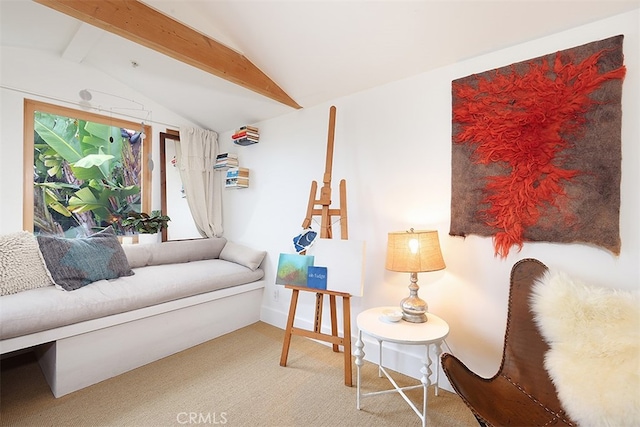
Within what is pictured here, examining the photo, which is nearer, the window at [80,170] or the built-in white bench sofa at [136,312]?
the built-in white bench sofa at [136,312]

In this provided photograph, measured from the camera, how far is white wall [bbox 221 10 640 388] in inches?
60.4

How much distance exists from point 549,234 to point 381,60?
1.55m

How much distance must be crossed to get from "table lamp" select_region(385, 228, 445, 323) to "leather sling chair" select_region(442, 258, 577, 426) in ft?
1.26

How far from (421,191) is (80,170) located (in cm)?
323

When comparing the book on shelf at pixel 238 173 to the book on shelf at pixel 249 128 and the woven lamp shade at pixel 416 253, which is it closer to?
the book on shelf at pixel 249 128

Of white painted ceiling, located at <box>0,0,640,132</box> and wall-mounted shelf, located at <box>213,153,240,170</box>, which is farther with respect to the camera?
wall-mounted shelf, located at <box>213,153,240,170</box>

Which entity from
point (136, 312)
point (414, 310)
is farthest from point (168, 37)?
point (414, 310)

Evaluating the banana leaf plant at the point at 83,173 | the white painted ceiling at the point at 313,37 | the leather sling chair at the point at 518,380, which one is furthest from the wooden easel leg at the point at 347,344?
the banana leaf plant at the point at 83,173

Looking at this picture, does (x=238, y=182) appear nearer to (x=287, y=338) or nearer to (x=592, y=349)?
(x=287, y=338)

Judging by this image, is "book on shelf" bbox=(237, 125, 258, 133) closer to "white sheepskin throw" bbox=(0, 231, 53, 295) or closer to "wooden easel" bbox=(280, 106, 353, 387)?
"wooden easel" bbox=(280, 106, 353, 387)

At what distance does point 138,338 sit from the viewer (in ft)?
7.51

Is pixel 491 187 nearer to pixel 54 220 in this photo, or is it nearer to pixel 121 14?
pixel 121 14

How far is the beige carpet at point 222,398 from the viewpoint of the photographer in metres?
1.71

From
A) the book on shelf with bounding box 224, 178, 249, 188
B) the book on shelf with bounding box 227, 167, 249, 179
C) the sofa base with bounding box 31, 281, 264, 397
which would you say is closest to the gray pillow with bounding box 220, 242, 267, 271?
the sofa base with bounding box 31, 281, 264, 397
